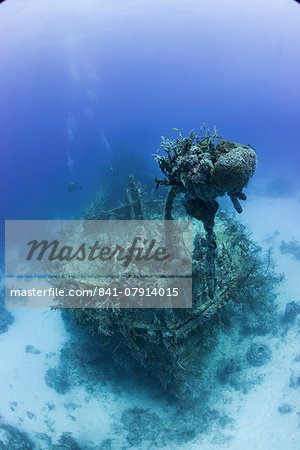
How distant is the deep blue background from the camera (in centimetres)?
4616

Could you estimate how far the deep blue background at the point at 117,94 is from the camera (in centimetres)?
4616

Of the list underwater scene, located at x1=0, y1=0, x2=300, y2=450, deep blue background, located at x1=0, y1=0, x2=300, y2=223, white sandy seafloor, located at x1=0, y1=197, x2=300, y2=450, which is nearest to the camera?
underwater scene, located at x1=0, y1=0, x2=300, y2=450

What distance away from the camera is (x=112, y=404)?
9422mm

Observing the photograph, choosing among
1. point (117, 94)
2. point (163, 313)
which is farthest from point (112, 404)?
point (117, 94)

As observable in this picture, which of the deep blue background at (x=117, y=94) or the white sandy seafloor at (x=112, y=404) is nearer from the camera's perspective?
the white sandy seafloor at (x=112, y=404)

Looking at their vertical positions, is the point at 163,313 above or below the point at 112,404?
above

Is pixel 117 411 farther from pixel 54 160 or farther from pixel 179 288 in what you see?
pixel 54 160

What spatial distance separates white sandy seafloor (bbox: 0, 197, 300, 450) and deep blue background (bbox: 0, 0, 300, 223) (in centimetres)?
1707

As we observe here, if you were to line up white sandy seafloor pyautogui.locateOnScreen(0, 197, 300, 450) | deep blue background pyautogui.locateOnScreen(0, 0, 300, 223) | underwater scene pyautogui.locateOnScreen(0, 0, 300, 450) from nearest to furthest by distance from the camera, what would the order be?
1. underwater scene pyautogui.locateOnScreen(0, 0, 300, 450)
2. white sandy seafloor pyautogui.locateOnScreen(0, 197, 300, 450)
3. deep blue background pyautogui.locateOnScreen(0, 0, 300, 223)

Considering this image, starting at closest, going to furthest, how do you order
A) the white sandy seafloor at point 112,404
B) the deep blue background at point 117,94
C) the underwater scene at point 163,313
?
the underwater scene at point 163,313, the white sandy seafloor at point 112,404, the deep blue background at point 117,94

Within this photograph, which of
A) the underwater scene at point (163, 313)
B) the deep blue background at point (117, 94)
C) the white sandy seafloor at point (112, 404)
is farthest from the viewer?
the deep blue background at point (117, 94)

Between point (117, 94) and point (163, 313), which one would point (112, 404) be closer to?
point (163, 313)

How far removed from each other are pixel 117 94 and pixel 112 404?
5838 inches

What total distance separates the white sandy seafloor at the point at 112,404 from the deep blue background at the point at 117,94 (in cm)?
1707
